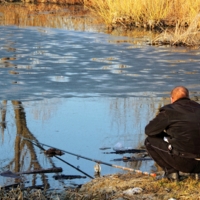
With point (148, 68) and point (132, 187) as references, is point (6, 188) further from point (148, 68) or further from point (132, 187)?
point (148, 68)

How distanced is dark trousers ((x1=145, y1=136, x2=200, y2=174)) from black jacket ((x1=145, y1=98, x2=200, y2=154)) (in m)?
0.09

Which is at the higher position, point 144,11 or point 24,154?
point 144,11

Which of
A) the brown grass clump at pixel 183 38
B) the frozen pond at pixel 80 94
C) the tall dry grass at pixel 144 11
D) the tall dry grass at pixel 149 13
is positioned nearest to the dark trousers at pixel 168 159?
the frozen pond at pixel 80 94

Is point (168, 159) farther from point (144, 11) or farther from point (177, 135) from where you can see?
point (144, 11)

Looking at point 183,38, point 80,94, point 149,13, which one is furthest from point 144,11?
point 80,94

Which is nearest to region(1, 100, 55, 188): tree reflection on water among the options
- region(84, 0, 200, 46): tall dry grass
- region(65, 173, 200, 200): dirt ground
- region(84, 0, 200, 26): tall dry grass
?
region(65, 173, 200, 200): dirt ground

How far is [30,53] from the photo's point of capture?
47.2 feet

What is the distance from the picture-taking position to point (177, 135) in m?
4.96

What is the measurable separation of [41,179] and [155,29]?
51.6 feet

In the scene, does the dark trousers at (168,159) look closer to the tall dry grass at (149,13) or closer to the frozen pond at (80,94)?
the frozen pond at (80,94)

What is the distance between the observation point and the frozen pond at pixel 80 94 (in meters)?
6.66

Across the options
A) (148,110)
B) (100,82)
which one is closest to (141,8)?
(100,82)

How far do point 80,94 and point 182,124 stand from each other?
5.02m

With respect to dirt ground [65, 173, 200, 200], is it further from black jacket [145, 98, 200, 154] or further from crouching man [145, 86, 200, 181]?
black jacket [145, 98, 200, 154]
